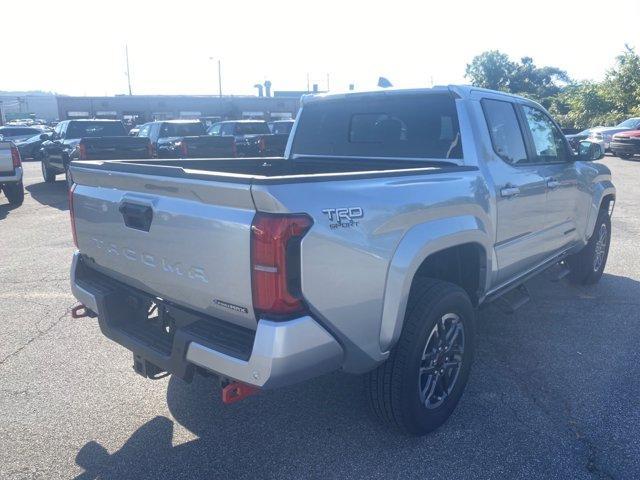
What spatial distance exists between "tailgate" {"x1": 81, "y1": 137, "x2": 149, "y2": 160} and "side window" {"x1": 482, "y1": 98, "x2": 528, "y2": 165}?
9422mm

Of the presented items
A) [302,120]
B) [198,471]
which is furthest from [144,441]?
[302,120]

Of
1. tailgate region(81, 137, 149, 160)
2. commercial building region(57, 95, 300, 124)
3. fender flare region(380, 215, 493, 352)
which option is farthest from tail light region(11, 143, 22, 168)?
commercial building region(57, 95, 300, 124)

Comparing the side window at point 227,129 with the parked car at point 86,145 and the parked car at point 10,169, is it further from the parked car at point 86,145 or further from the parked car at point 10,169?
the parked car at point 10,169

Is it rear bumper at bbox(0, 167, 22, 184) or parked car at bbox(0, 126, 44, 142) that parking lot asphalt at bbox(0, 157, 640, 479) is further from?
parked car at bbox(0, 126, 44, 142)

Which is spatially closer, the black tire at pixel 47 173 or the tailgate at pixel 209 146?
the tailgate at pixel 209 146

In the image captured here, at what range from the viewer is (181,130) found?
18406mm

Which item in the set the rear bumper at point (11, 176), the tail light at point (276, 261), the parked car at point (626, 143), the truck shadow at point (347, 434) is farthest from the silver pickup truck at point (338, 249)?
the parked car at point (626, 143)

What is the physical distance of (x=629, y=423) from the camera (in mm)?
3373

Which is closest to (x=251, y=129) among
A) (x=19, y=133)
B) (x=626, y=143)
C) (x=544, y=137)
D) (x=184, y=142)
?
(x=184, y=142)

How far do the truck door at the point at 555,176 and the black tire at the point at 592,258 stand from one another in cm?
66

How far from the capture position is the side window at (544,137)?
186 inches

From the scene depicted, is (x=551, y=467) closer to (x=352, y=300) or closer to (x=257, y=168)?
(x=352, y=300)

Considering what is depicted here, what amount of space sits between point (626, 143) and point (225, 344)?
24.1 meters

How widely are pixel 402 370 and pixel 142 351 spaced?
138cm
